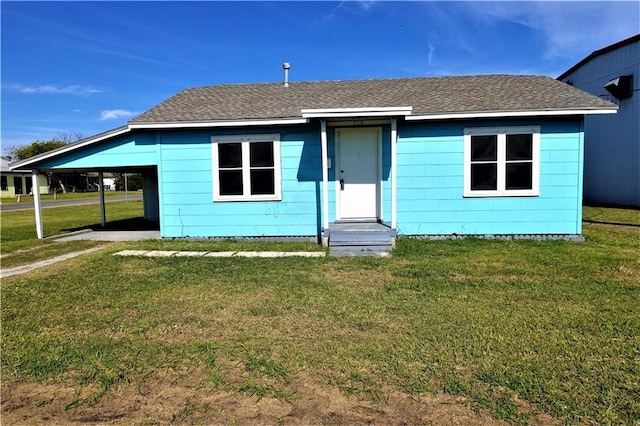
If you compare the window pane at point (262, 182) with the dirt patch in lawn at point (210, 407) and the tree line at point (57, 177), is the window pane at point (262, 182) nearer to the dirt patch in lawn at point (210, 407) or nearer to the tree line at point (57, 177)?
the dirt patch in lawn at point (210, 407)

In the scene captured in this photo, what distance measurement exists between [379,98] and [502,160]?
3.33 m

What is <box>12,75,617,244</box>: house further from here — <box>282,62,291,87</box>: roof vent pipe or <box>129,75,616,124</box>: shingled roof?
<box>282,62,291,87</box>: roof vent pipe

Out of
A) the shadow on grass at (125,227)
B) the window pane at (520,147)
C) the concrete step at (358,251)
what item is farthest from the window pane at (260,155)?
the window pane at (520,147)

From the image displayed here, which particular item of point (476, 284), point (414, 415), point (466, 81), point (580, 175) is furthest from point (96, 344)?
point (466, 81)

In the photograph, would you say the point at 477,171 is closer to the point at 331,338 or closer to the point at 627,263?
the point at 627,263

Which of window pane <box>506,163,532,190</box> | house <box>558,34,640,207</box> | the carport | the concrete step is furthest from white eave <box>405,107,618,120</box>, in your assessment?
house <box>558,34,640,207</box>

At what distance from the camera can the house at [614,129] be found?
57.0ft

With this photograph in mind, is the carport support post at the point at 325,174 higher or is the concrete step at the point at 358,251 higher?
the carport support post at the point at 325,174

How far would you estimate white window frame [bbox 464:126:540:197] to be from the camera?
30.1 feet

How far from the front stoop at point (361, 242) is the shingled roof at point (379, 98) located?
2.84 metres

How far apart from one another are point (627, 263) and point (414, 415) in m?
6.24

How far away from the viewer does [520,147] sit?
9242 millimetres

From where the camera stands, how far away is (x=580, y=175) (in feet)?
30.1

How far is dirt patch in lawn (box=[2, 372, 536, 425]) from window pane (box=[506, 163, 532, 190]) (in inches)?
297
